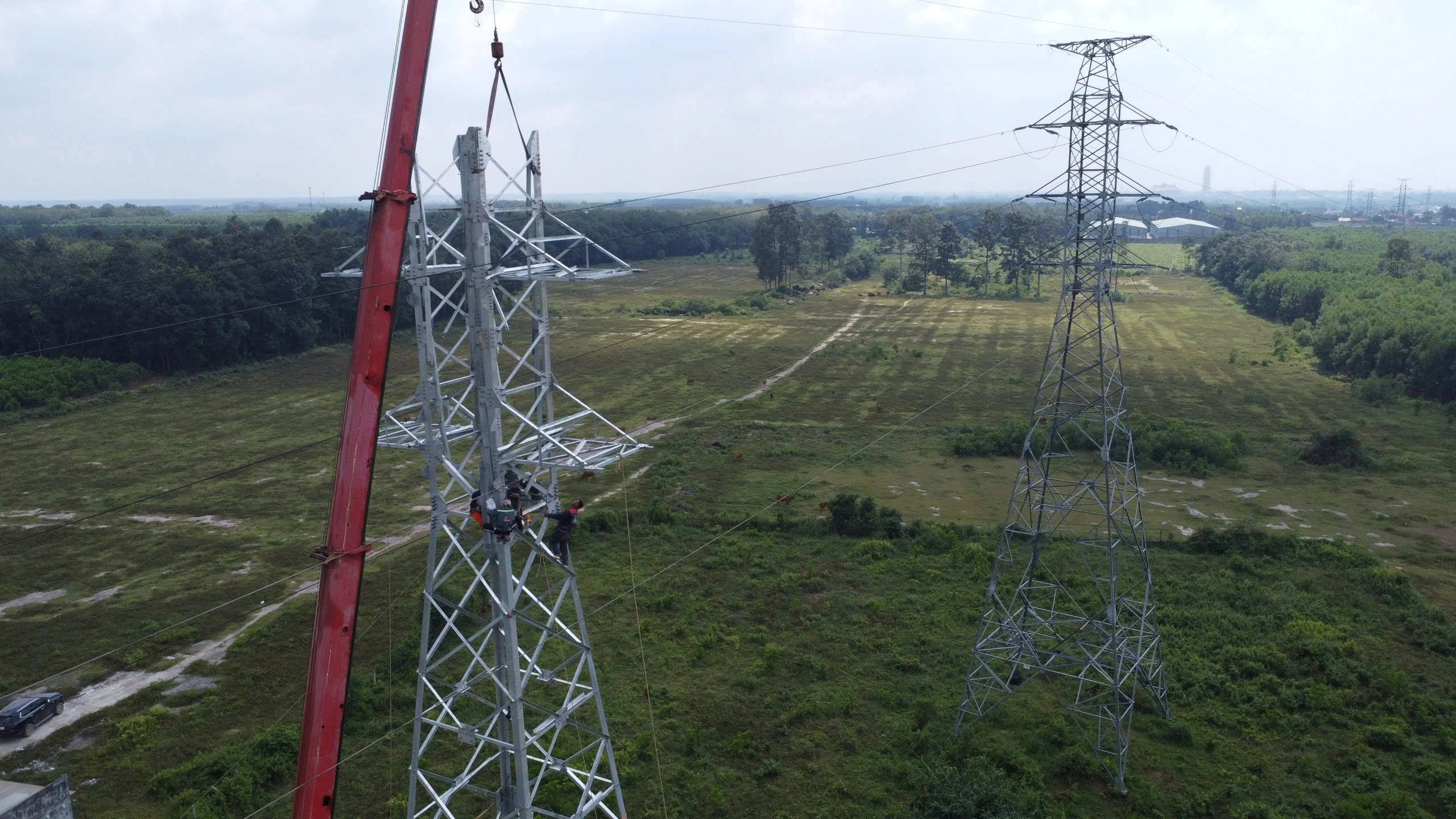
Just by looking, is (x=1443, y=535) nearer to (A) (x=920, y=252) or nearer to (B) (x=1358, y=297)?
(B) (x=1358, y=297)

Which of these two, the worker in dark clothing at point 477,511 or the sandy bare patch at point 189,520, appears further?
the sandy bare patch at point 189,520

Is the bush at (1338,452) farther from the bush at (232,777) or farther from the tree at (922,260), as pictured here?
the tree at (922,260)

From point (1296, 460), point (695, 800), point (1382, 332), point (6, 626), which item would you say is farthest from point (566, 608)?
point (1382, 332)

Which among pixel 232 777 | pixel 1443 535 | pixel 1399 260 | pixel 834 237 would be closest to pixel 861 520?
pixel 1443 535

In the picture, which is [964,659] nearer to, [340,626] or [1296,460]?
[340,626]

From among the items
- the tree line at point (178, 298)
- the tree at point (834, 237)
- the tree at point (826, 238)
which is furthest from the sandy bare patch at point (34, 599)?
the tree at point (834, 237)

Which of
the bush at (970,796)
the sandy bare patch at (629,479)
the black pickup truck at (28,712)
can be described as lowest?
the bush at (970,796)

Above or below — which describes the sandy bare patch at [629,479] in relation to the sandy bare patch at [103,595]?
above
